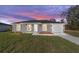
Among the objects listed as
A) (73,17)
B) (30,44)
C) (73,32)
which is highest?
(73,17)

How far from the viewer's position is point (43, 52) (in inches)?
83.9

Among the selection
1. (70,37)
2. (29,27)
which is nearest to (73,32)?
(70,37)

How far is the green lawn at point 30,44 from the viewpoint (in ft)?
6.96

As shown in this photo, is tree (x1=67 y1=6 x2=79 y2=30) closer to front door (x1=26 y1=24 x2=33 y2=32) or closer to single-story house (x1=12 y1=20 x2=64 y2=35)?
single-story house (x1=12 y1=20 x2=64 y2=35)

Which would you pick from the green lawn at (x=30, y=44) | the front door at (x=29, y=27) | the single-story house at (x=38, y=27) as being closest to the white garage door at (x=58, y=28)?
the single-story house at (x=38, y=27)

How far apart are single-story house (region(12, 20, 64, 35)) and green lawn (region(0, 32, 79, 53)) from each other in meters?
0.07

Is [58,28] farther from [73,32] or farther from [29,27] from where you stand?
[29,27]

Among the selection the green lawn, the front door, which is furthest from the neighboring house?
the front door

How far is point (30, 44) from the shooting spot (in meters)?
2.13

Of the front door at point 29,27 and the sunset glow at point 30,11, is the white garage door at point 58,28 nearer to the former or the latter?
the sunset glow at point 30,11

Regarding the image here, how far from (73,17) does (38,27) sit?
18.2 inches

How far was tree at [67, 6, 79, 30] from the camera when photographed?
2.13 meters
